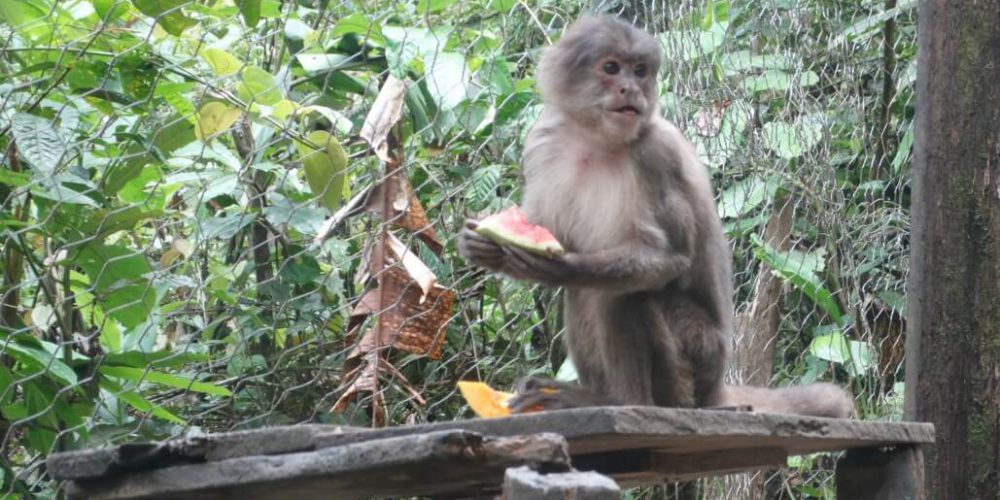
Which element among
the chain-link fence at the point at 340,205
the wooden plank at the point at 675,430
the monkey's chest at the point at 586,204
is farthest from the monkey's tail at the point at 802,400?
the chain-link fence at the point at 340,205

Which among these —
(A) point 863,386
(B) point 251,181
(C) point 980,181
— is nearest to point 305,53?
(B) point 251,181

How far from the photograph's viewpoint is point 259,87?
4.51 metres

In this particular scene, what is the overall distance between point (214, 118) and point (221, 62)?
221mm

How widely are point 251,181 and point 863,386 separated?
297 centimetres

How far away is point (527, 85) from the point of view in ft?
17.2

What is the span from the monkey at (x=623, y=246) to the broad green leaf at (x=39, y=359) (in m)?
1.37

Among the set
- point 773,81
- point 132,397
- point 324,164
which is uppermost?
point 773,81

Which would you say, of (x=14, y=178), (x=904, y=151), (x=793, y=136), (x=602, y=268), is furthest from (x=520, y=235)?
(x=904, y=151)

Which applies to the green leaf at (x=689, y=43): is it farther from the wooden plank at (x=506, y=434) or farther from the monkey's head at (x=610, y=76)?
the wooden plank at (x=506, y=434)

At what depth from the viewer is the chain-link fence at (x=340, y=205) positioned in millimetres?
4238

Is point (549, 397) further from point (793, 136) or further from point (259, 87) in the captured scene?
point (793, 136)

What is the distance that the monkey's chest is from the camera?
384 cm

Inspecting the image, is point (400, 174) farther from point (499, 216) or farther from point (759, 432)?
point (759, 432)

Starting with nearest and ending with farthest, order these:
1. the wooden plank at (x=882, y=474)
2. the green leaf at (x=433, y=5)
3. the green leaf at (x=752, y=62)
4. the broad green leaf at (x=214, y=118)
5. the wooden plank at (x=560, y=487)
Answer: the wooden plank at (x=560, y=487) → the wooden plank at (x=882, y=474) → the broad green leaf at (x=214, y=118) → the green leaf at (x=433, y=5) → the green leaf at (x=752, y=62)
